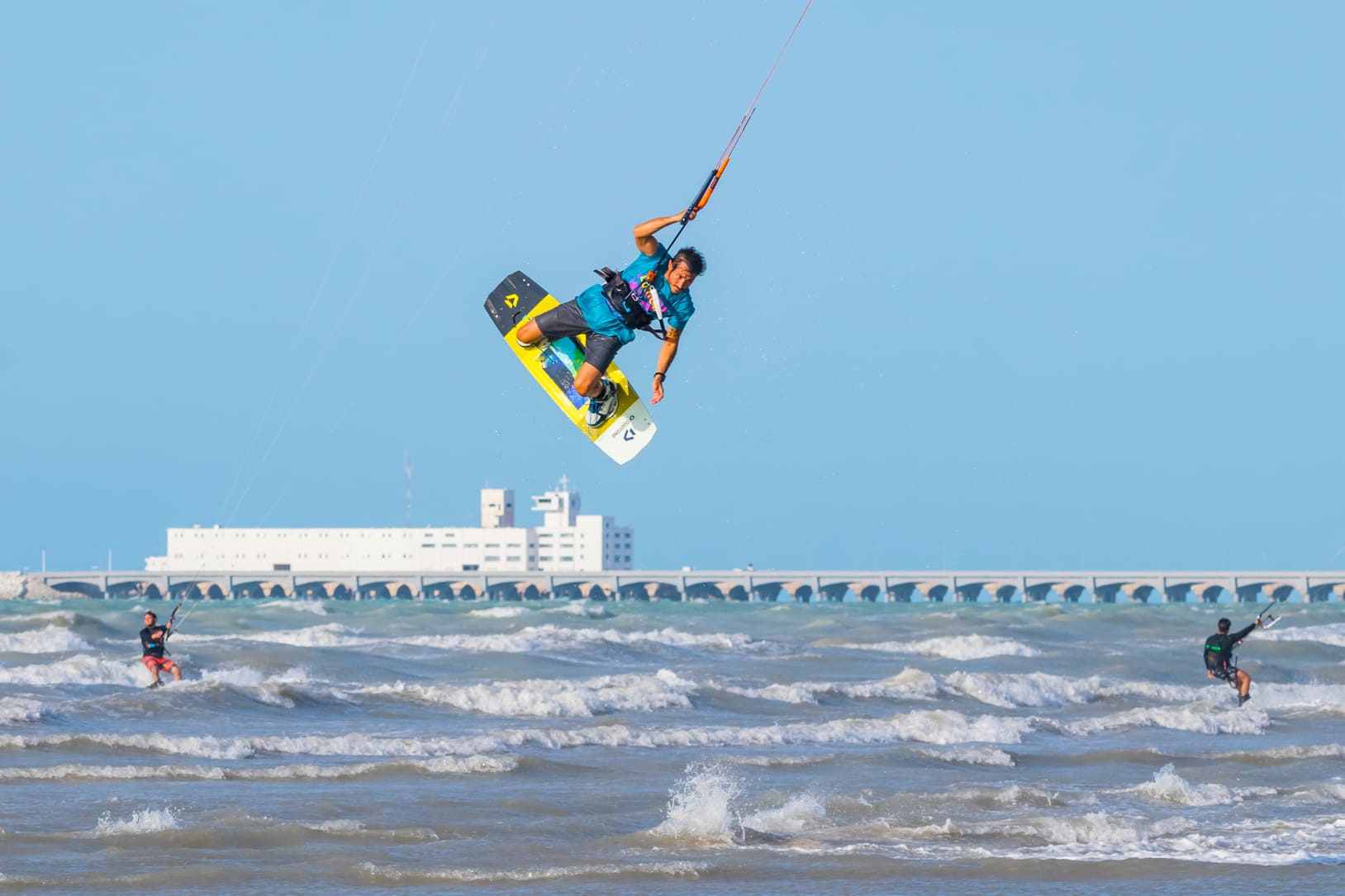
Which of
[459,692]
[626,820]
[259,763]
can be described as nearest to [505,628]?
[459,692]

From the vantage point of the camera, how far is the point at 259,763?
698 inches

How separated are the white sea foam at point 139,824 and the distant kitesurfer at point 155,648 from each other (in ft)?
37.9

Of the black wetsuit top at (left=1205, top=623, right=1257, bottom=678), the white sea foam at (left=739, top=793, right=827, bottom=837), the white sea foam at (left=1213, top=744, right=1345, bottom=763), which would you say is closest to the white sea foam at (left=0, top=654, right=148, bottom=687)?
the white sea foam at (left=739, top=793, right=827, bottom=837)

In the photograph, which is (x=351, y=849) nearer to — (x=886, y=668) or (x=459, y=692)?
(x=459, y=692)

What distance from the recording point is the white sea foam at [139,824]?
43.9 feet

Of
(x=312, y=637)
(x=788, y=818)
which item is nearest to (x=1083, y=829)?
(x=788, y=818)

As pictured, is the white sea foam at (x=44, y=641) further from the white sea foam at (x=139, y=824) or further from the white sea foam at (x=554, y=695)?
the white sea foam at (x=139, y=824)

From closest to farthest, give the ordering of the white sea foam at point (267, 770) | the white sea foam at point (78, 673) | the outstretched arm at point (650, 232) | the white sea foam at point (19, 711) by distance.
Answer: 1. the outstretched arm at point (650, 232)
2. the white sea foam at point (267, 770)
3. the white sea foam at point (19, 711)
4. the white sea foam at point (78, 673)

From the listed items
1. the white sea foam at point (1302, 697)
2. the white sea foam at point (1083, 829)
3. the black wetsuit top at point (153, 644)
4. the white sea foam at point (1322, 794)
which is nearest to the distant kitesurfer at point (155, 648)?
the black wetsuit top at point (153, 644)

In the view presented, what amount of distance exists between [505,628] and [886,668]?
53.8 feet

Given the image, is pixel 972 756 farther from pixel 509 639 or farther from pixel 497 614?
pixel 497 614

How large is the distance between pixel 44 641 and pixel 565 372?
28.6 m

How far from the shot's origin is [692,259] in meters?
11.0

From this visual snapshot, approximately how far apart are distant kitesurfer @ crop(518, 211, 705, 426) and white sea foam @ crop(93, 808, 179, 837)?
544 centimetres
